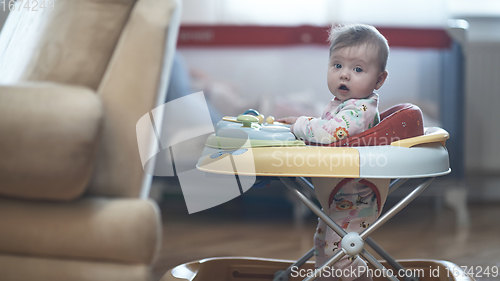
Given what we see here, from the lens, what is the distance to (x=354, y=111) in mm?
768

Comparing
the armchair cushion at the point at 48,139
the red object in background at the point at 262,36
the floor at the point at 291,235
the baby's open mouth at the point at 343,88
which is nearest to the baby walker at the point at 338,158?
the baby's open mouth at the point at 343,88

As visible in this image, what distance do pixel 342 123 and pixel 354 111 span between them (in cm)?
4

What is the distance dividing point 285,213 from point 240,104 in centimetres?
53

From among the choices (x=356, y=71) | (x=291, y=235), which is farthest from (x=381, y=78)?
(x=291, y=235)

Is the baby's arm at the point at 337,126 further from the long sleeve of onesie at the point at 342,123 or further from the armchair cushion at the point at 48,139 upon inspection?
the armchair cushion at the point at 48,139

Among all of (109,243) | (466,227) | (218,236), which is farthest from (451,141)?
(109,243)

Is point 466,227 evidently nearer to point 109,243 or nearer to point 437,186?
point 437,186

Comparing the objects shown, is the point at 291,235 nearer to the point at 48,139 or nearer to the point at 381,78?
the point at 381,78

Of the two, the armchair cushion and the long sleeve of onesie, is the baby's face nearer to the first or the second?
the long sleeve of onesie

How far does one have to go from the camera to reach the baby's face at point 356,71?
79cm

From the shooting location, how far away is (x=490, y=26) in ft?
6.97

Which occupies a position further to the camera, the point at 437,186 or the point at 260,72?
the point at 260,72

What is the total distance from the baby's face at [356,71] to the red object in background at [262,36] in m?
1.27

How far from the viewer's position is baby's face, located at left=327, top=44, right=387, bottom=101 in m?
0.79
